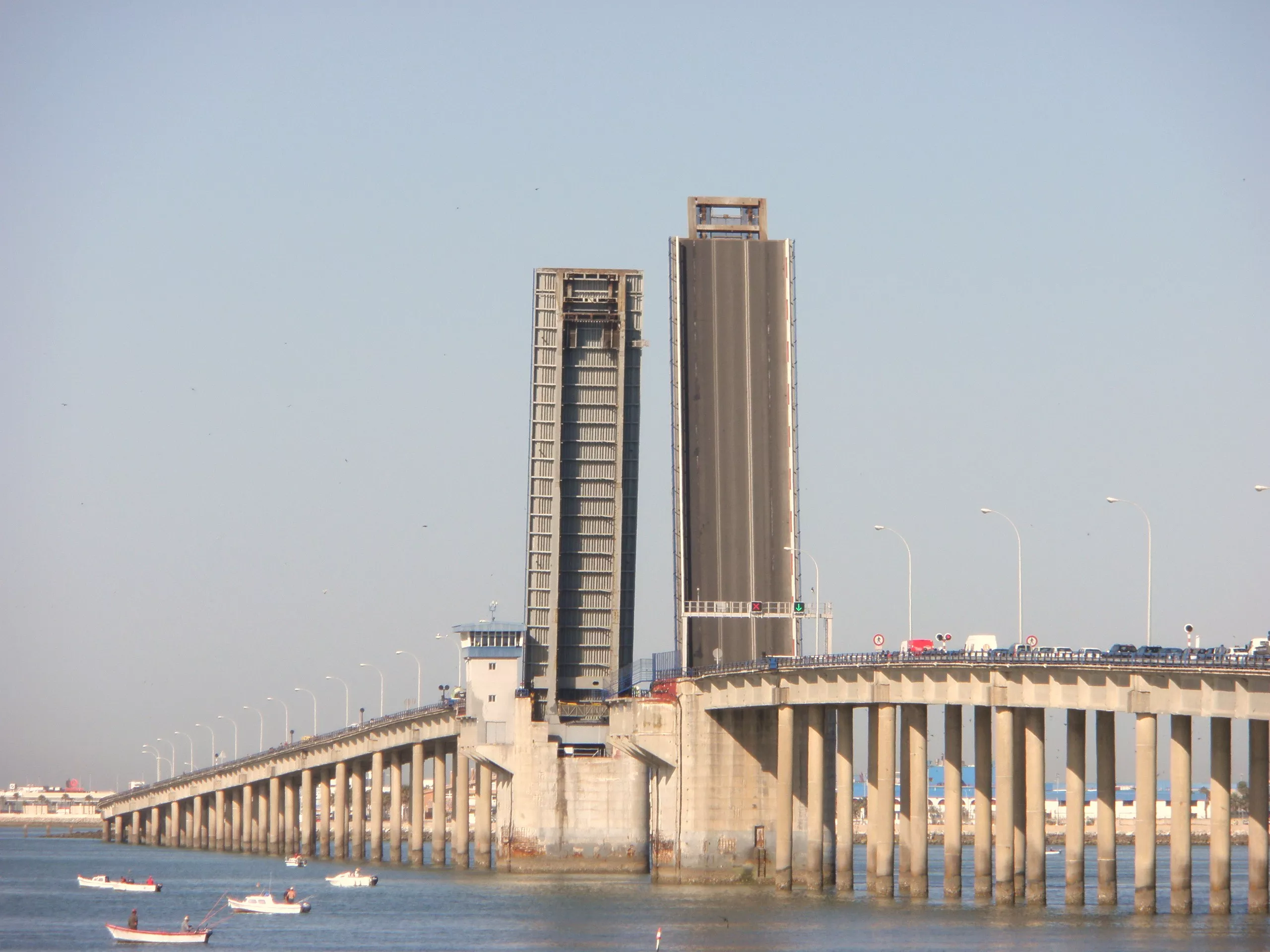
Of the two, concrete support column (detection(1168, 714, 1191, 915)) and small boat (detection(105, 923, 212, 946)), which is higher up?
concrete support column (detection(1168, 714, 1191, 915))

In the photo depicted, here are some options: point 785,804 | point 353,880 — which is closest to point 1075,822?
point 785,804

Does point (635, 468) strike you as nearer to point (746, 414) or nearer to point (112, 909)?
point (746, 414)

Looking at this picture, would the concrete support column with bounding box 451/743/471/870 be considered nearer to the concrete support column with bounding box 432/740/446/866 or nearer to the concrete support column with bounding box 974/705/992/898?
the concrete support column with bounding box 432/740/446/866

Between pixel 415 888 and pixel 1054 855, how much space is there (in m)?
57.5

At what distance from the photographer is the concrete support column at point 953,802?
60.4 meters

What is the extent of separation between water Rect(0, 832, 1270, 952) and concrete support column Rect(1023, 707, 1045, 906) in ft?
2.20

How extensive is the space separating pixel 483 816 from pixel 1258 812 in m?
51.5

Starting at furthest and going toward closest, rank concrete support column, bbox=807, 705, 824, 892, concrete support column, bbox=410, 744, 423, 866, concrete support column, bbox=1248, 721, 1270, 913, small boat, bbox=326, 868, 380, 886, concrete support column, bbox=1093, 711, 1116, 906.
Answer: concrete support column, bbox=410, 744, 423, 866, small boat, bbox=326, 868, 380, 886, concrete support column, bbox=807, 705, 824, 892, concrete support column, bbox=1093, 711, 1116, 906, concrete support column, bbox=1248, 721, 1270, 913

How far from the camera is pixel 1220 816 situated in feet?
164

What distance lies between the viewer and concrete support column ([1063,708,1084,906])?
55.6m

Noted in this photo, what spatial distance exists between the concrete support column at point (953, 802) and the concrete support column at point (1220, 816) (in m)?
9.89

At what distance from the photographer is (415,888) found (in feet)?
267

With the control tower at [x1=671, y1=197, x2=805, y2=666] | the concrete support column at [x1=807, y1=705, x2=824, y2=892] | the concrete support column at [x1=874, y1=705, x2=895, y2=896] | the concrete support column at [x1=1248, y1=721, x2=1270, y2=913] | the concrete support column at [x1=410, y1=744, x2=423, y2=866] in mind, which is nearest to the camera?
the concrete support column at [x1=1248, y1=721, x2=1270, y2=913]

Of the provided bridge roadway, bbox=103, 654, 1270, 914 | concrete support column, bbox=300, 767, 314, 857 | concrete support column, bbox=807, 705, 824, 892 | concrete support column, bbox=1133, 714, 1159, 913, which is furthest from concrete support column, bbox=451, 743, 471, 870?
concrete support column, bbox=1133, 714, 1159, 913
